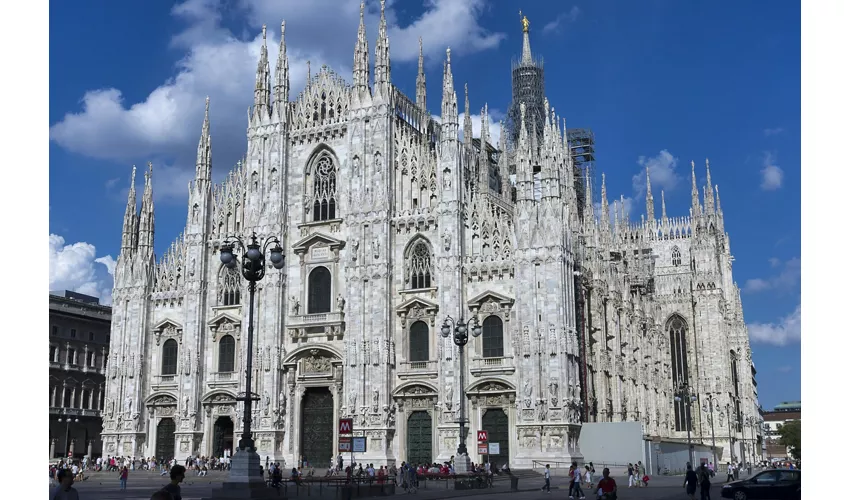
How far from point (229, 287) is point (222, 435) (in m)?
8.78

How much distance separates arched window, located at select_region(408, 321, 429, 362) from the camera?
48.9 meters

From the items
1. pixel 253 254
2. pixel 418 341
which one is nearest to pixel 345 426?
pixel 253 254

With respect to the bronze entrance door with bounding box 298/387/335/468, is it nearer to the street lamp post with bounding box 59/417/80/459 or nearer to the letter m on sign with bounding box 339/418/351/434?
the letter m on sign with bounding box 339/418/351/434

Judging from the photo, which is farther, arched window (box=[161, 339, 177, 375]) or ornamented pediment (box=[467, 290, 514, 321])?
arched window (box=[161, 339, 177, 375])

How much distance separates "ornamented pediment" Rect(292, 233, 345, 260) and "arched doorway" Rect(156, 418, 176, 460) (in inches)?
517

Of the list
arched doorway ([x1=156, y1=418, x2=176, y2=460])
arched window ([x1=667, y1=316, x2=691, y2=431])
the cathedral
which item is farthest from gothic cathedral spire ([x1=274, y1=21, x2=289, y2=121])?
arched window ([x1=667, y1=316, x2=691, y2=431])

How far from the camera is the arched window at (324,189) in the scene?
53.3 m

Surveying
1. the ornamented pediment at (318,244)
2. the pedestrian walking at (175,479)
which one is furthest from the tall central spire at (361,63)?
the pedestrian walking at (175,479)

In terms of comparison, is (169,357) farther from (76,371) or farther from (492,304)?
(492,304)

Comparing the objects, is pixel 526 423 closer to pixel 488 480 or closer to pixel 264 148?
pixel 488 480

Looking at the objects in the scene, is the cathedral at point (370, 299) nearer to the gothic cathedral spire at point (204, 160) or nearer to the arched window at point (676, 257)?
the gothic cathedral spire at point (204, 160)
